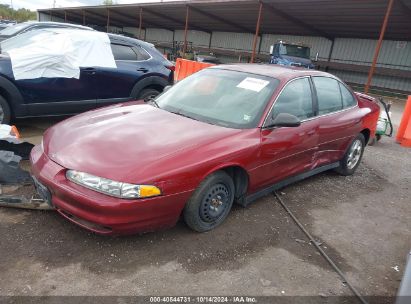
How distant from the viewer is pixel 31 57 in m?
5.73

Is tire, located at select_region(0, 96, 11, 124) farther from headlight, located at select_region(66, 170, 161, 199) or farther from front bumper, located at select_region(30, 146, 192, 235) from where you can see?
headlight, located at select_region(66, 170, 161, 199)

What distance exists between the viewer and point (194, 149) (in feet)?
10.7

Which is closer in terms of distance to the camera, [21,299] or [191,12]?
[21,299]

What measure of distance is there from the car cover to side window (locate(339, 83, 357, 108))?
387cm

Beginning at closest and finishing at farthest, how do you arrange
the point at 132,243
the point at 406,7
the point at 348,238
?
1. the point at 132,243
2. the point at 348,238
3. the point at 406,7

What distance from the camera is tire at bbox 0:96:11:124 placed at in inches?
217

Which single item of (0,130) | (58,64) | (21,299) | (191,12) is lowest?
(21,299)

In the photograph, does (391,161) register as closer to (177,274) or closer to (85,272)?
(177,274)

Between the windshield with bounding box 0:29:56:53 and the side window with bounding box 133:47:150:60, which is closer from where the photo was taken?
the windshield with bounding box 0:29:56:53

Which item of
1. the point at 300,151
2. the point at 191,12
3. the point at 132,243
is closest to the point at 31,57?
the point at 132,243

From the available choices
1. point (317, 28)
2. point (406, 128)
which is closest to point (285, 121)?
point (406, 128)

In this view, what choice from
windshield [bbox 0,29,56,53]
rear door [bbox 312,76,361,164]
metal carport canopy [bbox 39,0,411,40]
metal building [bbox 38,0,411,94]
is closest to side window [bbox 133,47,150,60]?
windshield [bbox 0,29,56,53]

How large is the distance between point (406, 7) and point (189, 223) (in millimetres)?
16421

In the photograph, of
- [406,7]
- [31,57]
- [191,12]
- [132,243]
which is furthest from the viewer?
[191,12]
